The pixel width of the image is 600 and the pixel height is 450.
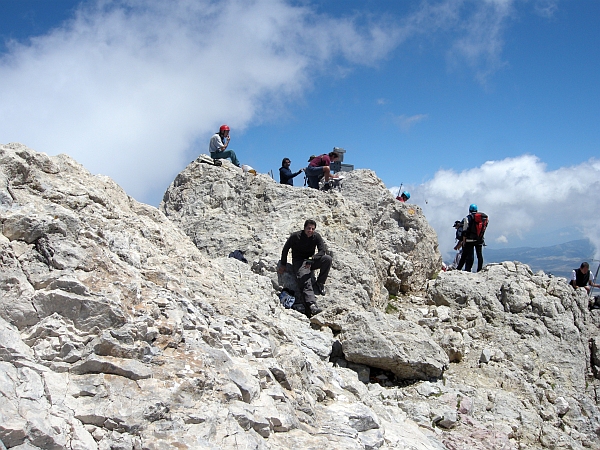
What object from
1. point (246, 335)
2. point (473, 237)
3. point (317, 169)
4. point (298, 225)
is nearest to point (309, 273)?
point (298, 225)

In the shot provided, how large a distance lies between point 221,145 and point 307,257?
5.92 meters

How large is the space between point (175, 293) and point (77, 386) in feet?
7.75

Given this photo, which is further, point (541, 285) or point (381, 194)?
point (381, 194)

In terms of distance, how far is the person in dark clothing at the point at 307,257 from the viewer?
12.4 meters

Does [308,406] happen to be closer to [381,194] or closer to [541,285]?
[541,285]

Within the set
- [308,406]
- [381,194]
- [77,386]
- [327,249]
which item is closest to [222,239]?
[327,249]

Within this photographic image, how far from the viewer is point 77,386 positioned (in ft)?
15.9

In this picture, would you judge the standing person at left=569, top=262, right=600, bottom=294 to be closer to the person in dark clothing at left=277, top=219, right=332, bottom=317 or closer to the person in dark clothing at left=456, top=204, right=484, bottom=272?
the person in dark clothing at left=456, top=204, right=484, bottom=272

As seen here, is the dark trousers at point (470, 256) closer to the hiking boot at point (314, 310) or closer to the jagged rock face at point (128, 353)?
the hiking boot at point (314, 310)

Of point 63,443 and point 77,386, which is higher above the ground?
point 77,386

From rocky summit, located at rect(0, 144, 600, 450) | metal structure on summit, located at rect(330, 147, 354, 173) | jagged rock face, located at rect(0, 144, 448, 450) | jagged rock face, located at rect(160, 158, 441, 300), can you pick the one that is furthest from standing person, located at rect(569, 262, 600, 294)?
jagged rock face, located at rect(0, 144, 448, 450)

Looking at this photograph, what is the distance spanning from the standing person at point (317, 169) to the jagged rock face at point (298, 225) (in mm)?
1344

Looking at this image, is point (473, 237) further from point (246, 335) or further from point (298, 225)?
point (246, 335)

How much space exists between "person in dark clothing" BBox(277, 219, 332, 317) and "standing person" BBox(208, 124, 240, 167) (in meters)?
5.52
